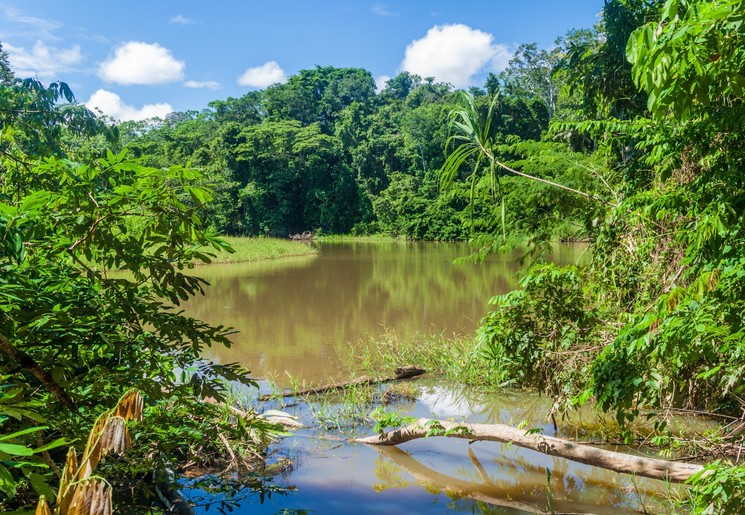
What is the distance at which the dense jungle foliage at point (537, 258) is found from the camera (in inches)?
74.3

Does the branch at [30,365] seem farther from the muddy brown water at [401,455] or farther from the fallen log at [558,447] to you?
the fallen log at [558,447]

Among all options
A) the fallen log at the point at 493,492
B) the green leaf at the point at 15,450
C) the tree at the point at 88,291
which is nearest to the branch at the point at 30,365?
the tree at the point at 88,291

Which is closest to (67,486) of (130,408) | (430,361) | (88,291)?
(130,408)

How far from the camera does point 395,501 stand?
3660 mm

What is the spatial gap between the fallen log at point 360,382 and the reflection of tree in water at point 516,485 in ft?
4.90

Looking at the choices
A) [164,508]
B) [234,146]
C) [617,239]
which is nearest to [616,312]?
[617,239]

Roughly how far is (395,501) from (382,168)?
39.8m

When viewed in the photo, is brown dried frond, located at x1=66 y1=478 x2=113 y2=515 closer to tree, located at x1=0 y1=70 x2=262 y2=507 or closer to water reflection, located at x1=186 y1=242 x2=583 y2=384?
tree, located at x1=0 y1=70 x2=262 y2=507

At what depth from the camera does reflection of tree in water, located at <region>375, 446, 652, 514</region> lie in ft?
11.5

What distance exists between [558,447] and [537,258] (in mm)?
1912

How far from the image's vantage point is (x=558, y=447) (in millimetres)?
3500

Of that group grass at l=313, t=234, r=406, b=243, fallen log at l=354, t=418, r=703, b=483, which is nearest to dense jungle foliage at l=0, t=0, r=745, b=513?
fallen log at l=354, t=418, r=703, b=483

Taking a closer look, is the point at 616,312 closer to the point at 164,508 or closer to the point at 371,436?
the point at 371,436

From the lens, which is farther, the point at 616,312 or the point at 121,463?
the point at 616,312
